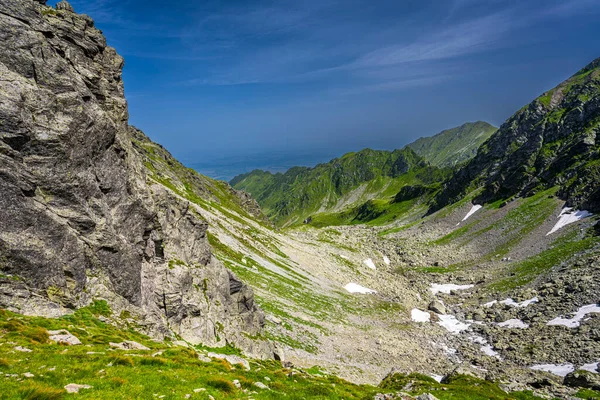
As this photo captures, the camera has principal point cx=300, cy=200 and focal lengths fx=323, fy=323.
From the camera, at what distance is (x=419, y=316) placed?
233ft

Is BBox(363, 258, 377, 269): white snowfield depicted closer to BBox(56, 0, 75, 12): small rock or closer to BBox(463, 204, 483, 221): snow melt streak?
BBox(463, 204, 483, 221): snow melt streak

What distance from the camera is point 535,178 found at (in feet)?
476

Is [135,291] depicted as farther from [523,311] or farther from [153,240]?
[523,311]

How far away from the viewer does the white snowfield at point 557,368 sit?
4088 cm

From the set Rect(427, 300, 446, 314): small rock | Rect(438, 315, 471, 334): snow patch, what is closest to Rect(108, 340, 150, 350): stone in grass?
Rect(438, 315, 471, 334): snow patch

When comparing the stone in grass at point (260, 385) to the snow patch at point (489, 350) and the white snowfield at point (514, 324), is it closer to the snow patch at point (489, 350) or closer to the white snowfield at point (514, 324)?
the snow patch at point (489, 350)

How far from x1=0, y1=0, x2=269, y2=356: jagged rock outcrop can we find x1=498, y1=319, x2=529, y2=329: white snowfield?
48.0 m

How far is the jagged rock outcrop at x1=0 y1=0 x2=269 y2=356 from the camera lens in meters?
19.7

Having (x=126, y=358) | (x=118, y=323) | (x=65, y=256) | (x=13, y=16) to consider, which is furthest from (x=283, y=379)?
(x=13, y=16)

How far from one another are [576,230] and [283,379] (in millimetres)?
104832

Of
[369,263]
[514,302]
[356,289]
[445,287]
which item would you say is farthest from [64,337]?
[369,263]

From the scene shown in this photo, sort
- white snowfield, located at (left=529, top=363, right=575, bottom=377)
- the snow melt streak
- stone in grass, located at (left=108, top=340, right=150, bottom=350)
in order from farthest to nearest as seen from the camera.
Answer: the snow melt streak
white snowfield, located at (left=529, top=363, right=575, bottom=377)
stone in grass, located at (left=108, top=340, right=150, bottom=350)

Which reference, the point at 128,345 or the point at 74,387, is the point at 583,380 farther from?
the point at 74,387

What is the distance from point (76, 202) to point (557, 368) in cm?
5769
